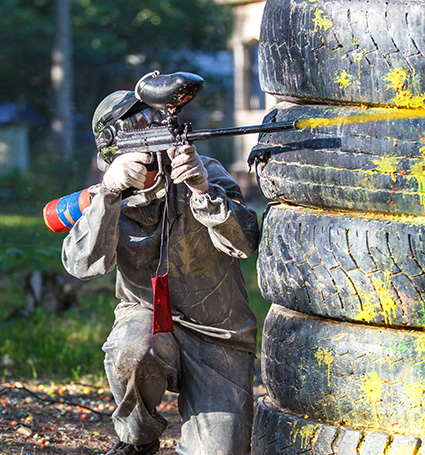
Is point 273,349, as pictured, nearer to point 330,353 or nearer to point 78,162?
point 330,353

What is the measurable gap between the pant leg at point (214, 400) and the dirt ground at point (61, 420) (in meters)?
0.71

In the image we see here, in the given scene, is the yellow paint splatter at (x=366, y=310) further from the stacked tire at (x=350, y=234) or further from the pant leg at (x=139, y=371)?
the pant leg at (x=139, y=371)

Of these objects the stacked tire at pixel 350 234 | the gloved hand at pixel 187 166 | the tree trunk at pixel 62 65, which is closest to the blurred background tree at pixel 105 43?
the tree trunk at pixel 62 65

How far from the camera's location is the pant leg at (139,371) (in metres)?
A: 2.99

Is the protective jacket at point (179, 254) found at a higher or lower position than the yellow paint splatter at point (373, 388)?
higher

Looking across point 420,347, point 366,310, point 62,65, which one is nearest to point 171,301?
point 366,310

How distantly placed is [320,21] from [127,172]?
2.95ft

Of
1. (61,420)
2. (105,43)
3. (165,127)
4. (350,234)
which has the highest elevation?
(105,43)

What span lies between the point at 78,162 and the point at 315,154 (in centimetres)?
836

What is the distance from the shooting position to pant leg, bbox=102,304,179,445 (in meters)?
2.99

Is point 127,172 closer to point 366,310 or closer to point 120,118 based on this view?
point 120,118

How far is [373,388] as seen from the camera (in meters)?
2.38

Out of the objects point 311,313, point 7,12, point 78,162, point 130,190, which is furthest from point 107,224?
point 7,12

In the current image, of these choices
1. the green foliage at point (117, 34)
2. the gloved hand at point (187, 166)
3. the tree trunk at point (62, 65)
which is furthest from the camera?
the green foliage at point (117, 34)
